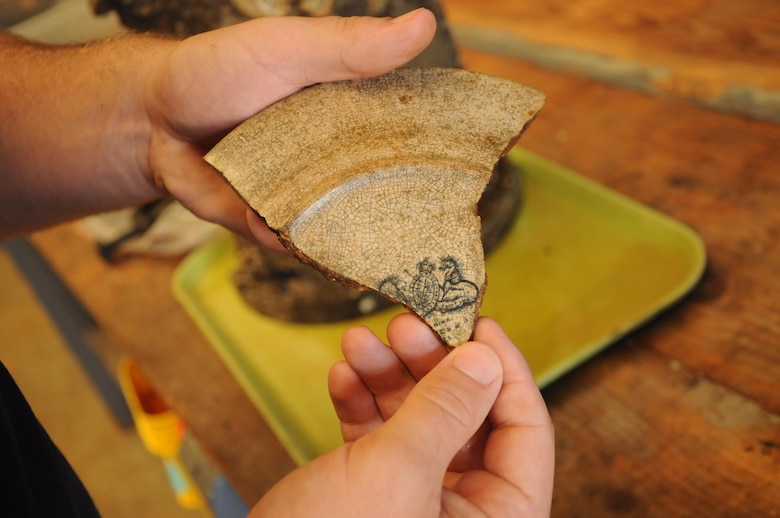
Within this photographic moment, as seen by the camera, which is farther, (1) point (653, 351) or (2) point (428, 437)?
(1) point (653, 351)

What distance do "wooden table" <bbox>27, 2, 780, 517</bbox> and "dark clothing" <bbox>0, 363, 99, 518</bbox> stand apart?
0.34 m

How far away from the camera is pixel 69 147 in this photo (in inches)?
37.2

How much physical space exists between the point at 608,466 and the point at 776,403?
0.68 feet

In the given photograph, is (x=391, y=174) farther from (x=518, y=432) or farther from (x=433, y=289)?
(x=518, y=432)

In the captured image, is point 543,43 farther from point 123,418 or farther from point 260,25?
point 123,418

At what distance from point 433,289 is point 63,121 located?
60 cm

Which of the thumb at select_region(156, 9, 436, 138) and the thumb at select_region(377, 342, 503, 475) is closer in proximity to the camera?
the thumb at select_region(377, 342, 503, 475)

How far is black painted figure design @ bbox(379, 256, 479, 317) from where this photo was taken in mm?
657

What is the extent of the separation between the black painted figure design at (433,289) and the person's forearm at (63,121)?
0.48 metres

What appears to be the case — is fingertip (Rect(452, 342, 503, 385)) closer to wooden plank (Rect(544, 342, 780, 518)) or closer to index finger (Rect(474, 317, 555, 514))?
index finger (Rect(474, 317, 555, 514))

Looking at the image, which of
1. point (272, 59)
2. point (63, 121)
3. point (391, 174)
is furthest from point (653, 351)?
point (63, 121)

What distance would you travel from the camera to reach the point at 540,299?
105 cm

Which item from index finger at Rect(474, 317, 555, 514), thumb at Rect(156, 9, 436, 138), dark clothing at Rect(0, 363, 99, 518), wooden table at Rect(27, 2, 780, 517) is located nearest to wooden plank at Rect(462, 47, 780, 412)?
wooden table at Rect(27, 2, 780, 517)

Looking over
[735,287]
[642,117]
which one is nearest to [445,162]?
[735,287]
